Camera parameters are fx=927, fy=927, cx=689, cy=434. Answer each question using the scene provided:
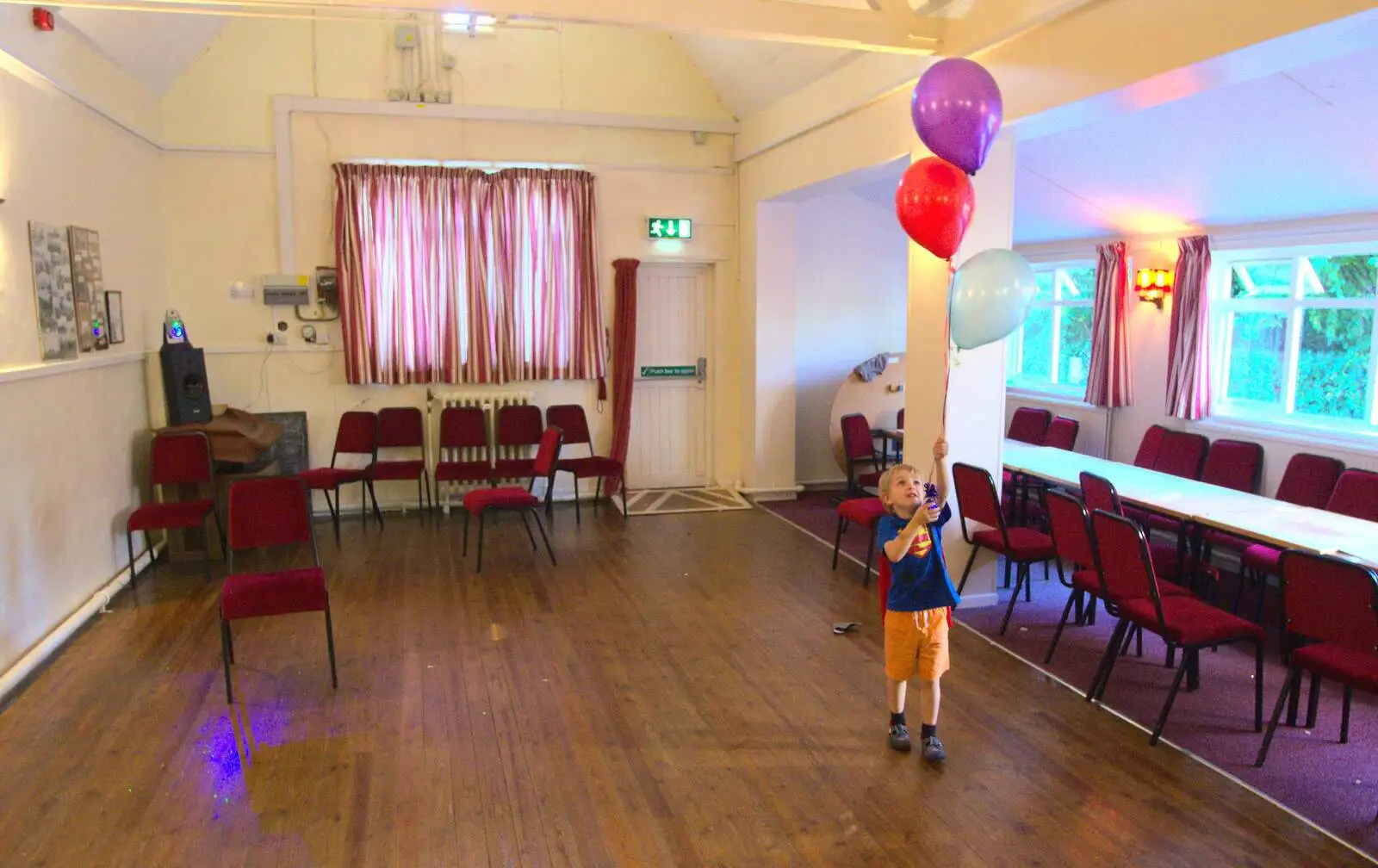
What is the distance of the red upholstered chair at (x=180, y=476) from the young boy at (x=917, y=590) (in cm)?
426

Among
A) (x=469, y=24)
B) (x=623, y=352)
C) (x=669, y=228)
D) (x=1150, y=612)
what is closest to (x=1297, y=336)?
(x=1150, y=612)

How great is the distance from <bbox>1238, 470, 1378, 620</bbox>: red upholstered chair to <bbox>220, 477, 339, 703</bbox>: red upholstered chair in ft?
15.2

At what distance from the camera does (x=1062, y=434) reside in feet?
24.4

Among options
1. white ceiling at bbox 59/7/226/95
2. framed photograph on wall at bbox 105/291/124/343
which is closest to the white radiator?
framed photograph on wall at bbox 105/291/124/343

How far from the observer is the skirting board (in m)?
4.14

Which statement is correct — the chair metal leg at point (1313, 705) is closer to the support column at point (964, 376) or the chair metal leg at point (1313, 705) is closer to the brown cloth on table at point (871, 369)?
the support column at point (964, 376)

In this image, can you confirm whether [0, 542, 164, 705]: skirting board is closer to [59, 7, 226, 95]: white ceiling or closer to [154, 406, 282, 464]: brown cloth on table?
[154, 406, 282, 464]: brown cloth on table

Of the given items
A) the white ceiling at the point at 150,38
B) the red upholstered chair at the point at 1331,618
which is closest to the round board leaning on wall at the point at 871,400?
the red upholstered chair at the point at 1331,618

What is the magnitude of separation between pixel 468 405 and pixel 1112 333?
5.24 meters

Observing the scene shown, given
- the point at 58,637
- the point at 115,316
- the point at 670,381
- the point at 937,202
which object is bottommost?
the point at 58,637

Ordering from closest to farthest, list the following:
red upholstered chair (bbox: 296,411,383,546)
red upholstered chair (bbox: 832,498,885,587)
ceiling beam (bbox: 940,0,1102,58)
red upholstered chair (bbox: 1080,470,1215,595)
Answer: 1. ceiling beam (bbox: 940,0,1102,58)
2. red upholstered chair (bbox: 1080,470,1215,595)
3. red upholstered chair (bbox: 832,498,885,587)
4. red upholstered chair (bbox: 296,411,383,546)

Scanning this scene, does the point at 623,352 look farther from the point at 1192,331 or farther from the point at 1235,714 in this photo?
the point at 1235,714

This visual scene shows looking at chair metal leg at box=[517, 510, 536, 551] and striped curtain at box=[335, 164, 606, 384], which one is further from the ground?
striped curtain at box=[335, 164, 606, 384]

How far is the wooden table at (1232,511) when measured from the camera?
4.15 meters
